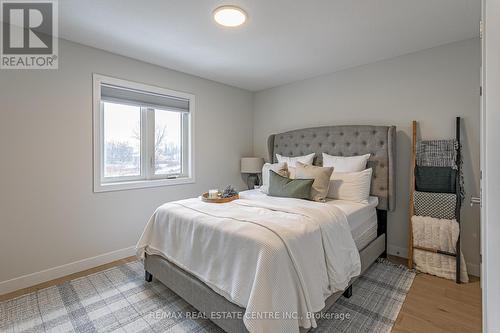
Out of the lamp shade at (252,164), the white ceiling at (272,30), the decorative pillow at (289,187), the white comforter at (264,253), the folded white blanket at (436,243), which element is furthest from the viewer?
the lamp shade at (252,164)

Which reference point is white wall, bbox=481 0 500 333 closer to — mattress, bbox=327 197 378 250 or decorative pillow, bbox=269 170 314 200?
mattress, bbox=327 197 378 250

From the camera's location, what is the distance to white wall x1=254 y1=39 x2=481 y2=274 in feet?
7.89

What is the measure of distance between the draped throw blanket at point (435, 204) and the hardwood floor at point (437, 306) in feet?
2.08

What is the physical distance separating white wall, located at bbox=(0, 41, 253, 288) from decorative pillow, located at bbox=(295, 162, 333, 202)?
1931 millimetres

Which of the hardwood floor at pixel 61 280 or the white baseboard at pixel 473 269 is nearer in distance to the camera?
the hardwood floor at pixel 61 280

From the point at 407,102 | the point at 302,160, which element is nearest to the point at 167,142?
the point at 302,160

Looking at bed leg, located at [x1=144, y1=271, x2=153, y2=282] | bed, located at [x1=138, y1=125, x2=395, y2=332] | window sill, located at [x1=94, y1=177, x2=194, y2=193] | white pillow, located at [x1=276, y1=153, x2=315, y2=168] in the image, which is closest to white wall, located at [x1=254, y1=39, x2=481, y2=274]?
white pillow, located at [x1=276, y1=153, x2=315, y2=168]

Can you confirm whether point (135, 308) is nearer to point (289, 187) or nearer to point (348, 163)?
point (289, 187)

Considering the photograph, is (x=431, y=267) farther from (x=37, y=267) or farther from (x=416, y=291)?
(x=37, y=267)

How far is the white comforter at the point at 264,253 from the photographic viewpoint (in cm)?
131

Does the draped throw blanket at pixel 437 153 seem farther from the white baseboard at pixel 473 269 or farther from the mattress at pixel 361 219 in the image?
the white baseboard at pixel 473 269

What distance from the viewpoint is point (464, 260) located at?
7.75ft

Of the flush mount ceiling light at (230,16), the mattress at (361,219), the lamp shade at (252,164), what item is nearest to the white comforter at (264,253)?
the mattress at (361,219)

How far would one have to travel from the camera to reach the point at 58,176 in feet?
7.93
